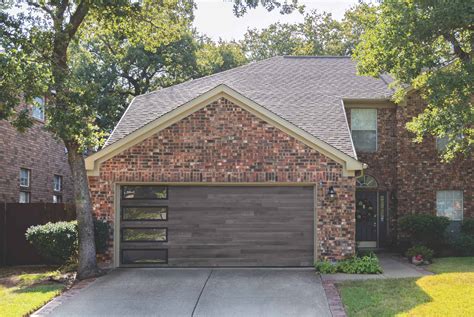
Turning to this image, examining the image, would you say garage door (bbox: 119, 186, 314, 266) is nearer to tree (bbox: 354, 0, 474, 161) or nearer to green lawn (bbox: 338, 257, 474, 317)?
green lawn (bbox: 338, 257, 474, 317)

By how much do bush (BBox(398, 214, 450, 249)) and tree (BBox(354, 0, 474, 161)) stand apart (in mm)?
3216

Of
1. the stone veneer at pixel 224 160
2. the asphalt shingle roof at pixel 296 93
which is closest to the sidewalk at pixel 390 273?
the stone veneer at pixel 224 160

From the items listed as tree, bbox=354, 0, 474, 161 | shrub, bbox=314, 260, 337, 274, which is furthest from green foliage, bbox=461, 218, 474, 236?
shrub, bbox=314, 260, 337, 274

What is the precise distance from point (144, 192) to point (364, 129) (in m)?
8.40

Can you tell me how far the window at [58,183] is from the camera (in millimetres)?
21513

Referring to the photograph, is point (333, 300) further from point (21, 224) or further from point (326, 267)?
point (21, 224)

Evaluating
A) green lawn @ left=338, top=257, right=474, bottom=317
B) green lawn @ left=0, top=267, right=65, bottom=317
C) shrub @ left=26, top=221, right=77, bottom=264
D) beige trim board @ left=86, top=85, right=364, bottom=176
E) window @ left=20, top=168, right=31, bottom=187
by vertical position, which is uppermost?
beige trim board @ left=86, top=85, right=364, bottom=176

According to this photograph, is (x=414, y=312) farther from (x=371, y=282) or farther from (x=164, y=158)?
(x=164, y=158)

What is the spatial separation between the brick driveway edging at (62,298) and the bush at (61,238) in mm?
1298

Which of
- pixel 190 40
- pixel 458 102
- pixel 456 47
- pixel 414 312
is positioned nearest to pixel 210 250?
pixel 414 312

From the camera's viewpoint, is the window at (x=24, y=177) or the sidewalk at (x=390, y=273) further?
the window at (x=24, y=177)

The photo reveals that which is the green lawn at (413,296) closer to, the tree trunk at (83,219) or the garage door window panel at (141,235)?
the garage door window panel at (141,235)

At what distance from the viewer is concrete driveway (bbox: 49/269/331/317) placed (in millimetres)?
9312

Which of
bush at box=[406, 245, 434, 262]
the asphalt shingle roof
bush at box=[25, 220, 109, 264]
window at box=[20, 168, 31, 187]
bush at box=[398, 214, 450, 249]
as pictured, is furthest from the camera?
window at box=[20, 168, 31, 187]
